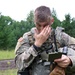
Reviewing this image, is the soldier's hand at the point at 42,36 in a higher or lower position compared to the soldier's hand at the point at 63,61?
higher

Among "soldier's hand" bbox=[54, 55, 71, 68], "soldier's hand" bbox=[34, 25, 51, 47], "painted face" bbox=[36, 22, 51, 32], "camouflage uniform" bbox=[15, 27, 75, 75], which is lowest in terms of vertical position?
"soldier's hand" bbox=[54, 55, 71, 68]

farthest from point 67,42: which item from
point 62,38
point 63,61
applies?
point 63,61

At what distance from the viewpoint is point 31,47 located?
3.37 m

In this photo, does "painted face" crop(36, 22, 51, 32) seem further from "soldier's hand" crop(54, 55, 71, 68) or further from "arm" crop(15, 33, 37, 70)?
"soldier's hand" crop(54, 55, 71, 68)

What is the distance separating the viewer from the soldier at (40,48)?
3332 millimetres

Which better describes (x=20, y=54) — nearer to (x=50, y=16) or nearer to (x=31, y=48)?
(x=31, y=48)

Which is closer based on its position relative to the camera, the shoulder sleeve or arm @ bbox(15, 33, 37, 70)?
arm @ bbox(15, 33, 37, 70)

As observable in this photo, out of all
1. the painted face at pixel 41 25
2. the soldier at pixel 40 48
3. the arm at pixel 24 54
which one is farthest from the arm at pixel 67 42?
the arm at pixel 24 54

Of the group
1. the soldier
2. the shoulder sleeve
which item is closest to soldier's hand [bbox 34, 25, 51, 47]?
the soldier

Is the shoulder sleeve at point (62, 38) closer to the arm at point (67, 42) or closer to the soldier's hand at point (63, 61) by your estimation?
the arm at point (67, 42)

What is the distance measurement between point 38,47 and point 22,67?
24 centimetres

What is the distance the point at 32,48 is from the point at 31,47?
3 cm

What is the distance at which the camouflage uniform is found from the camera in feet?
11.1

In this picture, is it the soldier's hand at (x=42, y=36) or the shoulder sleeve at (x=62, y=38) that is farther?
the shoulder sleeve at (x=62, y=38)
